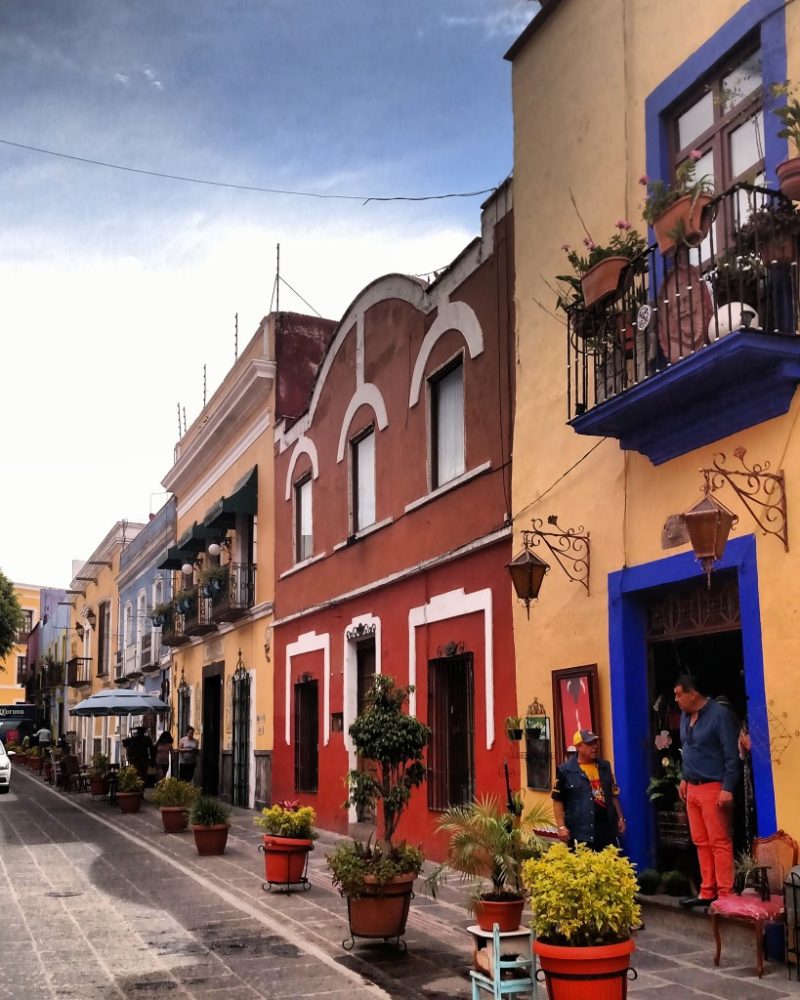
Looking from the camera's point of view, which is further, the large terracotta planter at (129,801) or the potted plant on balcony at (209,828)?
the large terracotta planter at (129,801)

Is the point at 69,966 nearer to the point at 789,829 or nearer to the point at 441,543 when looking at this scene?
the point at 789,829

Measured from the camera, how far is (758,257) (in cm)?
729

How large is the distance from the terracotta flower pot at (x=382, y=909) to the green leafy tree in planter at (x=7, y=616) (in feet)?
142

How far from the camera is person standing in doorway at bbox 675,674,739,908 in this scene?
24.8ft

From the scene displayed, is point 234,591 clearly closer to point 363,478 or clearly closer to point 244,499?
point 244,499

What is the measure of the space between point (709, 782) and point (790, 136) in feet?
14.8

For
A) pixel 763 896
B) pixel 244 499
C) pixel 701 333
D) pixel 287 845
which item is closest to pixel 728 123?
pixel 701 333

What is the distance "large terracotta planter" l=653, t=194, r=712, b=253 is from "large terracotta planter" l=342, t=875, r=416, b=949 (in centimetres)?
504

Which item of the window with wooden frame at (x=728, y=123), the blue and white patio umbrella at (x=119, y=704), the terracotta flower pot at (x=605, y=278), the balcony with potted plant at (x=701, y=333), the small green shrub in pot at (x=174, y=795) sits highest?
the window with wooden frame at (x=728, y=123)

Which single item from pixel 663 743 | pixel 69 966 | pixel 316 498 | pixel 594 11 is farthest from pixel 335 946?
pixel 316 498

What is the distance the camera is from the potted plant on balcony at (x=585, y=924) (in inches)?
204

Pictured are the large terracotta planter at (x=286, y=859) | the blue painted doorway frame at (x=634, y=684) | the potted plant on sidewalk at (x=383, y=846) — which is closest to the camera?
the potted plant on sidewalk at (x=383, y=846)

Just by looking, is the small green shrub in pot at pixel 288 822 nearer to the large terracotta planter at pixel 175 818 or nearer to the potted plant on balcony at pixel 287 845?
the potted plant on balcony at pixel 287 845

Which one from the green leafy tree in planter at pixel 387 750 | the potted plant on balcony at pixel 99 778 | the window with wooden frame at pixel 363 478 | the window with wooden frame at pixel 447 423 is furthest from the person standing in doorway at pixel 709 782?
the potted plant on balcony at pixel 99 778
